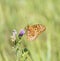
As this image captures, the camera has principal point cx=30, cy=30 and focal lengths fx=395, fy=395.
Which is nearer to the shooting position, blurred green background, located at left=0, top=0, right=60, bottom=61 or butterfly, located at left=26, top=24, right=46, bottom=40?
blurred green background, located at left=0, top=0, right=60, bottom=61

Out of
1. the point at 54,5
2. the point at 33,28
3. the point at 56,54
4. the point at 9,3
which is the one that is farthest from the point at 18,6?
the point at 56,54

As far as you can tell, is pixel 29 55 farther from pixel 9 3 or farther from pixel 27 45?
pixel 9 3

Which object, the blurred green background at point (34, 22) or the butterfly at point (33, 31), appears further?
the butterfly at point (33, 31)

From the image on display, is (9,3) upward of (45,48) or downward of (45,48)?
upward

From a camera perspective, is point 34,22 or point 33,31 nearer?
point 33,31
